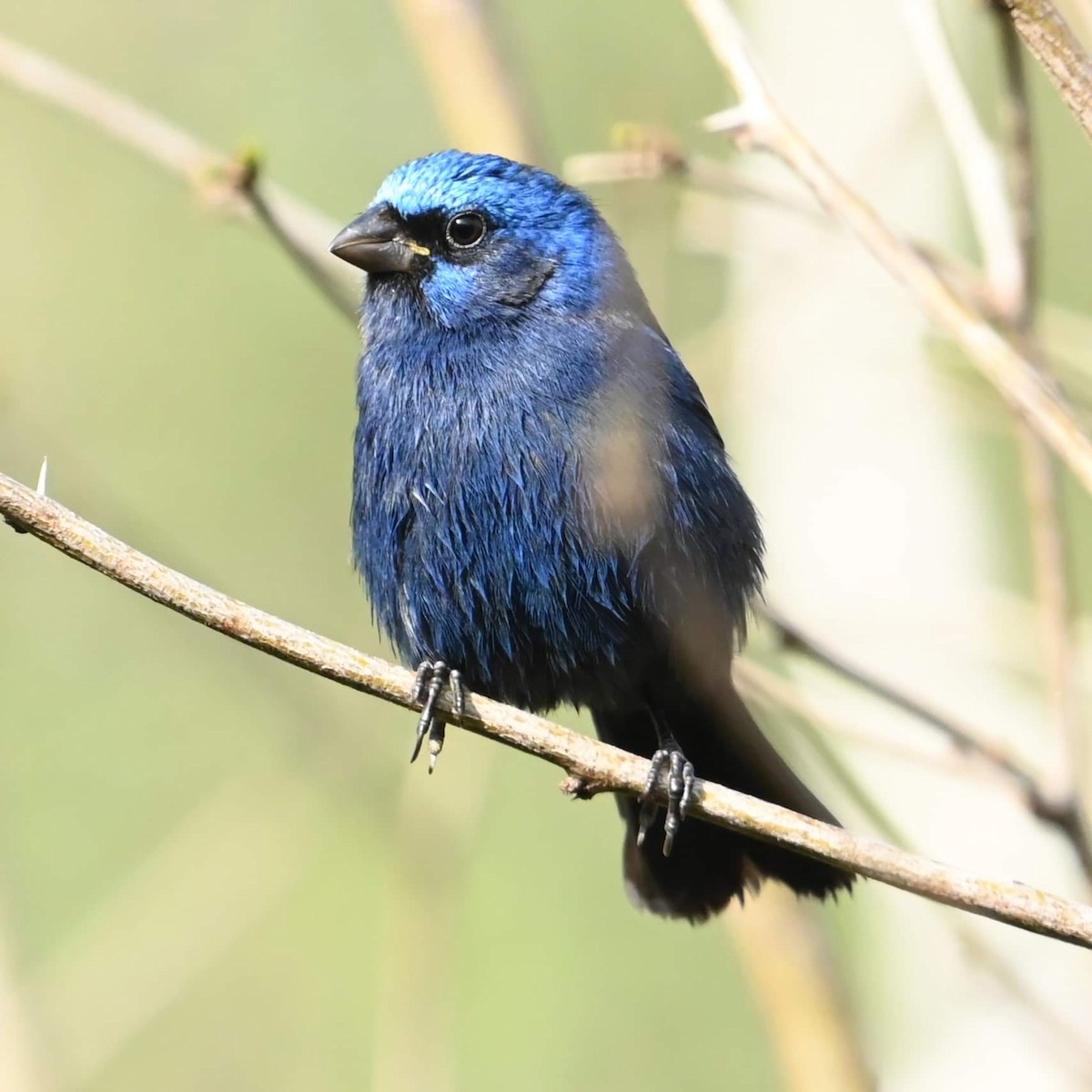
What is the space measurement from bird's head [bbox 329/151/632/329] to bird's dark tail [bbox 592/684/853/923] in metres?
1.21

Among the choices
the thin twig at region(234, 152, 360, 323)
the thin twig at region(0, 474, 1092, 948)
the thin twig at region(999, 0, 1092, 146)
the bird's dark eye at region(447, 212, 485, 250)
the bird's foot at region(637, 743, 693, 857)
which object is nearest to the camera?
the thin twig at region(999, 0, 1092, 146)

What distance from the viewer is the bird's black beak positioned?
455cm

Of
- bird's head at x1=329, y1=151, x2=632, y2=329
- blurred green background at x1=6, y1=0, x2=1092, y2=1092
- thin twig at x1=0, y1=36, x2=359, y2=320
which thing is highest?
thin twig at x1=0, y1=36, x2=359, y2=320

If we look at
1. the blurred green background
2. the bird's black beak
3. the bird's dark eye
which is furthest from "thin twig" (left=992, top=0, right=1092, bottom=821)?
the bird's black beak

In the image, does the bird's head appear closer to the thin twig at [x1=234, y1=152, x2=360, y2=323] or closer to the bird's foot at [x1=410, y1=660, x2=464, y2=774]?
the thin twig at [x1=234, y1=152, x2=360, y2=323]

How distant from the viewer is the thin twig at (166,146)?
13.8 ft

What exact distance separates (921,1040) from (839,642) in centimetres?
147

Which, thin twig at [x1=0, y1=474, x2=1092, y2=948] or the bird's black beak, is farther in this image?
the bird's black beak

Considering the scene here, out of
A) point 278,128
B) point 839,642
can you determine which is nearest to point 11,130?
point 278,128

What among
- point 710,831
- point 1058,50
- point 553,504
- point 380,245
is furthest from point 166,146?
point 1058,50

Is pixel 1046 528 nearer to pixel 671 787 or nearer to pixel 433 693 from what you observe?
pixel 671 787

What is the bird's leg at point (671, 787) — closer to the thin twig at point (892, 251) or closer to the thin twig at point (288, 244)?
the thin twig at point (892, 251)

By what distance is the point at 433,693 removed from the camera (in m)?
3.96

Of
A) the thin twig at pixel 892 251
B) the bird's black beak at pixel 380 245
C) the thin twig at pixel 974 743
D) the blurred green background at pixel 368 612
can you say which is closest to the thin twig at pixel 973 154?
the thin twig at pixel 892 251
